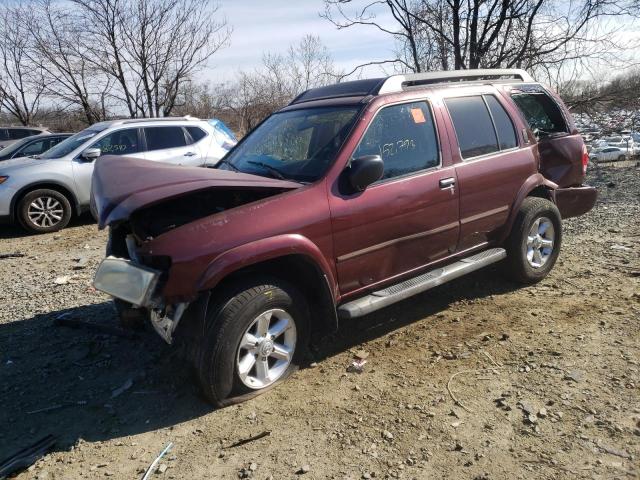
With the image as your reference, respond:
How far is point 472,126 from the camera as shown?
14.7 feet

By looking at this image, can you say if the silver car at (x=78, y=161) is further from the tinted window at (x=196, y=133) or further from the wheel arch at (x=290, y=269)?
the wheel arch at (x=290, y=269)

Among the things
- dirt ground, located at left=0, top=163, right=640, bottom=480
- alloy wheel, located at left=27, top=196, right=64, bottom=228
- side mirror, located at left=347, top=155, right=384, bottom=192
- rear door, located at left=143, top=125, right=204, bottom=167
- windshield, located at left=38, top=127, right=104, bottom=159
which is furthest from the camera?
rear door, located at left=143, top=125, right=204, bottom=167

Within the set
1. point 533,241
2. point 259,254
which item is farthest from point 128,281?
point 533,241

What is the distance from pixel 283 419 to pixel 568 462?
1602 mm

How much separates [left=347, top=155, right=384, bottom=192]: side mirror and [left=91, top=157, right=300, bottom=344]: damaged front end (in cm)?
42

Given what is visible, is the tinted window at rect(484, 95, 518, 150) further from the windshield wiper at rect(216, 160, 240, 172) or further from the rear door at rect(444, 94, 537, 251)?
the windshield wiper at rect(216, 160, 240, 172)

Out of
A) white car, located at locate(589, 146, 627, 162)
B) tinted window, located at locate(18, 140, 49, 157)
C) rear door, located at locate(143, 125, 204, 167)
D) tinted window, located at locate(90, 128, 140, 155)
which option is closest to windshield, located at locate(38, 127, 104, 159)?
tinted window, located at locate(90, 128, 140, 155)

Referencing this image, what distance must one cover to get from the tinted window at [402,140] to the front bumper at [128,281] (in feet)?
5.54

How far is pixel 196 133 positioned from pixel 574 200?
21.6 feet

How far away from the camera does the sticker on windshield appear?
4129 millimetres

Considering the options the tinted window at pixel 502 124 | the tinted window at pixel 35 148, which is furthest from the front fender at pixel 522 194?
the tinted window at pixel 35 148

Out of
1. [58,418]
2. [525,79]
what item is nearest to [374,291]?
[58,418]

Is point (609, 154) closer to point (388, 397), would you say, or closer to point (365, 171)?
point (365, 171)

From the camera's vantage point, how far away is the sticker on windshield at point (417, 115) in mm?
4129
